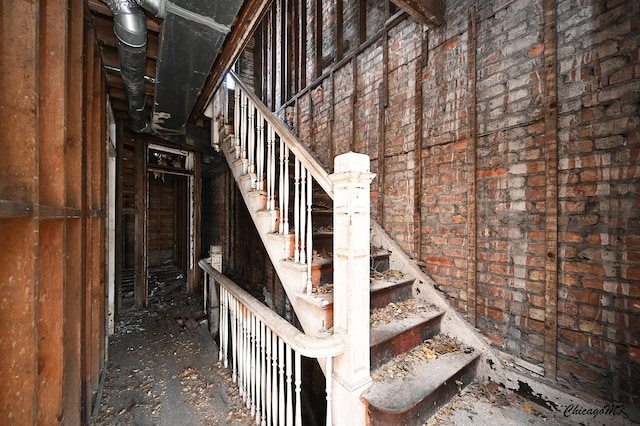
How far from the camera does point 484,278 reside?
1774mm

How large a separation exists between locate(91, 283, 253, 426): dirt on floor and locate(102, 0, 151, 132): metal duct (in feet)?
8.56

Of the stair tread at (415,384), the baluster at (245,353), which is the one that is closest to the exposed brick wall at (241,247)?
the baluster at (245,353)

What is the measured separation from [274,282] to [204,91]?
2839 mm

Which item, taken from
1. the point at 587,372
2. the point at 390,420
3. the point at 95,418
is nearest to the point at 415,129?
the point at 587,372

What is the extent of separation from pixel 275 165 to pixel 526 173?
6.04 feet

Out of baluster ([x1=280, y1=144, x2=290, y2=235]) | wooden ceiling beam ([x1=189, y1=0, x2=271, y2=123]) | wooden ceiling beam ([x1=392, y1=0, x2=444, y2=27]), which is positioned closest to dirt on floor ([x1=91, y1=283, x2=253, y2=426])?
baluster ([x1=280, y1=144, x2=290, y2=235])

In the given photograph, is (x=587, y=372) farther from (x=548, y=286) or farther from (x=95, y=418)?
(x=95, y=418)

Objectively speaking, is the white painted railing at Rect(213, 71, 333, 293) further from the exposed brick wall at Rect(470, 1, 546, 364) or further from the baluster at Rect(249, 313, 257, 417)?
the exposed brick wall at Rect(470, 1, 546, 364)

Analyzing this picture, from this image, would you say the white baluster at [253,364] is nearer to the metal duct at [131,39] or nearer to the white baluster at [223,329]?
the white baluster at [223,329]

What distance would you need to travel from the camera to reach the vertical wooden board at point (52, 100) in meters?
1.11

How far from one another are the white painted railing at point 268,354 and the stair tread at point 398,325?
1.12 feet

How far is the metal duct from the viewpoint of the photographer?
1.50 metres

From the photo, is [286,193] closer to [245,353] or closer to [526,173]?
[245,353]

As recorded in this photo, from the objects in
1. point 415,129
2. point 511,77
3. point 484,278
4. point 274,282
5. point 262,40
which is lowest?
point 274,282
